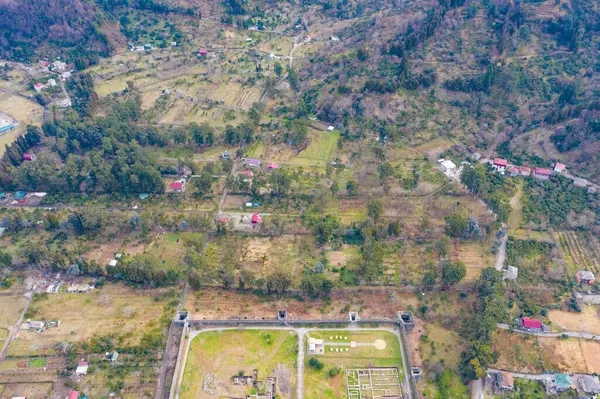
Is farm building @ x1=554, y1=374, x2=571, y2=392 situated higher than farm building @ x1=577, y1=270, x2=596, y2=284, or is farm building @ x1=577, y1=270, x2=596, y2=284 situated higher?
farm building @ x1=577, y1=270, x2=596, y2=284

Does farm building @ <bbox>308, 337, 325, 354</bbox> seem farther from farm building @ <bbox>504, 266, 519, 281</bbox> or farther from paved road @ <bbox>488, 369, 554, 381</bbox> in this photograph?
farm building @ <bbox>504, 266, 519, 281</bbox>

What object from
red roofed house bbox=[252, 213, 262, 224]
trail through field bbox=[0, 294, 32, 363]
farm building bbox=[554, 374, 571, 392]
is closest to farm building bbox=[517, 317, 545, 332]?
farm building bbox=[554, 374, 571, 392]

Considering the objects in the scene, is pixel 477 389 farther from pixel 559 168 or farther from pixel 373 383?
pixel 559 168

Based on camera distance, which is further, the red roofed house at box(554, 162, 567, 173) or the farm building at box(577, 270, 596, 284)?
the red roofed house at box(554, 162, 567, 173)

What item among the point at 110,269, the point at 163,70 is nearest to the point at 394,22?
the point at 163,70

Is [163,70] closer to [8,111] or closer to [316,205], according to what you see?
[8,111]

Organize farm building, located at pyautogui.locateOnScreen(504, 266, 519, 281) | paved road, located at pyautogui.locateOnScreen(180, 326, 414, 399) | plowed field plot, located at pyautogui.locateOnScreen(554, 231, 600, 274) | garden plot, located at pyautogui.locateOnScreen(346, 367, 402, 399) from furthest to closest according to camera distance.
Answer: plowed field plot, located at pyautogui.locateOnScreen(554, 231, 600, 274)
farm building, located at pyautogui.locateOnScreen(504, 266, 519, 281)
paved road, located at pyautogui.locateOnScreen(180, 326, 414, 399)
garden plot, located at pyautogui.locateOnScreen(346, 367, 402, 399)
